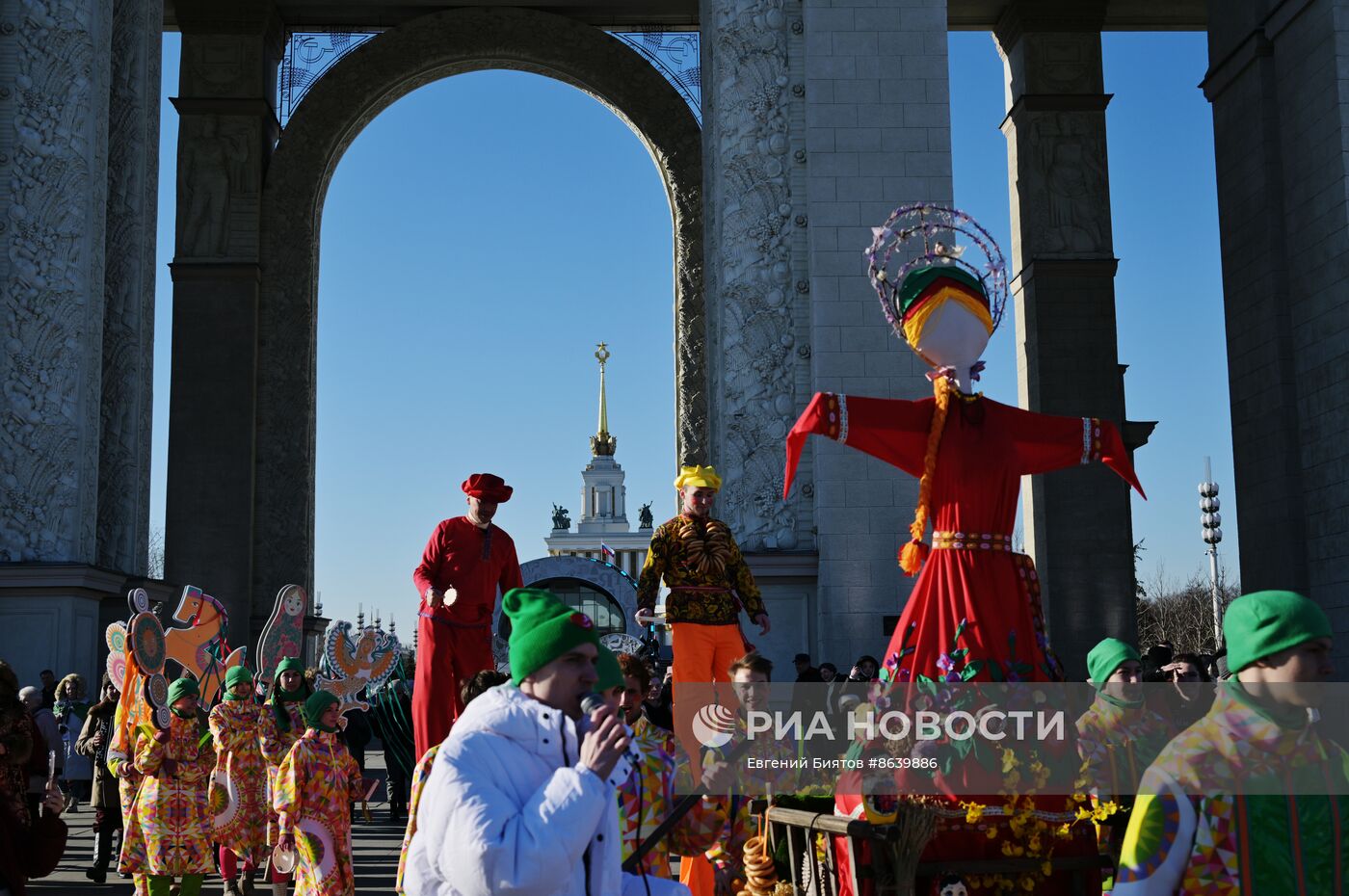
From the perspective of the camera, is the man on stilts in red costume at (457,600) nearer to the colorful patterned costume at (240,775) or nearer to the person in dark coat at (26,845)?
the colorful patterned costume at (240,775)

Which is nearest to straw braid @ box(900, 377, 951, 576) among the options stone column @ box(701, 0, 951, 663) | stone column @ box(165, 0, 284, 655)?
stone column @ box(701, 0, 951, 663)

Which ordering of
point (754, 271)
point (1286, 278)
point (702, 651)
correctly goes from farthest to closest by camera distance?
point (754, 271)
point (1286, 278)
point (702, 651)

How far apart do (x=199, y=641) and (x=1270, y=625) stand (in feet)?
38.4

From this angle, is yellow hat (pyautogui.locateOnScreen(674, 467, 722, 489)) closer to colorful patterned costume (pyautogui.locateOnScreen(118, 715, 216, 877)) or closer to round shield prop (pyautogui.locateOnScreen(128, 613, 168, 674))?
colorful patterned costume (pyautogui.locateOnScreen(118, 715, 216, 877))

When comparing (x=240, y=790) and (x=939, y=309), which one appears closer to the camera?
(x=939, y=309)

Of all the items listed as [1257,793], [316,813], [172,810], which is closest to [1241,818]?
[1257,793]

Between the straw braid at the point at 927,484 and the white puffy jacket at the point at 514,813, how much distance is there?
3.59 m

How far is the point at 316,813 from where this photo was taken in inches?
359

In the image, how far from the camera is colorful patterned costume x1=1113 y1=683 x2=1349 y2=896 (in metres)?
3.40

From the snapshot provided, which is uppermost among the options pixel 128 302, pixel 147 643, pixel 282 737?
pixel 128 302

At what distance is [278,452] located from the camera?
26172mm

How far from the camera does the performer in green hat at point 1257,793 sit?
3404 mm

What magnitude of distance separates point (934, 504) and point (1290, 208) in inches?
378

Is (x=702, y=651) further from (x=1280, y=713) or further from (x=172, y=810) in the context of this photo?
(x=1280, y=713)
